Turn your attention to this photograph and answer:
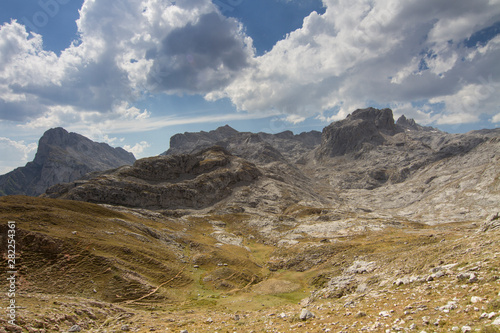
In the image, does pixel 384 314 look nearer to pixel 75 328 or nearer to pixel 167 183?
pixel 75 328

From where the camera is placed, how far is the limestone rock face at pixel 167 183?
429ft

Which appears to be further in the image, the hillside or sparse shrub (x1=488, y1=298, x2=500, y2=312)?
the hillside

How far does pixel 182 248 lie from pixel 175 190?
85.3 meters

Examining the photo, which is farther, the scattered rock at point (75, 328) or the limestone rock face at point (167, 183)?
the limestone rock face at point (167, 183)

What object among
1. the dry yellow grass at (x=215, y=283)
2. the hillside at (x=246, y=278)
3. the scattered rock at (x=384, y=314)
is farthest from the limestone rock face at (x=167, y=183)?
the scattered rock at (x=384, y=314)

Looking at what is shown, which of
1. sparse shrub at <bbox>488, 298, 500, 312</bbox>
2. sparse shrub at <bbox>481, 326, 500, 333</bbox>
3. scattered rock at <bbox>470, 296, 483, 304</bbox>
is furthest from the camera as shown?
scattered rock at <bbox>470, 296, 483, 304</bbox>

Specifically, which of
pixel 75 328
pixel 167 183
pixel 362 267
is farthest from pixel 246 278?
pixel 167 183

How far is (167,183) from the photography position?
15875cm

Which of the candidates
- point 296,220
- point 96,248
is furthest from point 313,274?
point 296,220

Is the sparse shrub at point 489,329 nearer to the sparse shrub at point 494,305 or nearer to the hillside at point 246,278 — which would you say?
the hillside at point 246,278

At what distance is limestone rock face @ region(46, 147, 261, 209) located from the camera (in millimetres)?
130750

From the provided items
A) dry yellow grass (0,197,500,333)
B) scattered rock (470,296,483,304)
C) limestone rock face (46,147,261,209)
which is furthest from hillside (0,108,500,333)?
limestone rock face (46,147,261,209)

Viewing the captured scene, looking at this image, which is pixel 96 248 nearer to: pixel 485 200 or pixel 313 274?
pixel 313 274

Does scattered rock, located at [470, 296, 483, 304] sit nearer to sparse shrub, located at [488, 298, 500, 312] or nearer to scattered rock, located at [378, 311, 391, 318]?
sparse shrub, located at [488, 298, 500, 312]
